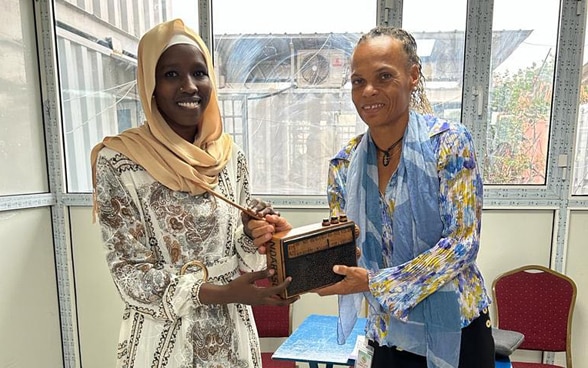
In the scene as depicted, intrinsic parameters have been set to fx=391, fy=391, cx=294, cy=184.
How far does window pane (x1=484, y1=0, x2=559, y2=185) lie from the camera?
85.7 inches

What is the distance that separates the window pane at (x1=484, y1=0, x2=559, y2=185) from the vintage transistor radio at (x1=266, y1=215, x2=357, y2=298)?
164 cm

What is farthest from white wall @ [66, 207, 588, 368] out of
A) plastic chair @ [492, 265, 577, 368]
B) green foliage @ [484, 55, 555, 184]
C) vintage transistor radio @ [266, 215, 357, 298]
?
vintage transistor radio @ [266, 215, 357, 298]

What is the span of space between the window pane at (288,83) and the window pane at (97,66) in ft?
1.31

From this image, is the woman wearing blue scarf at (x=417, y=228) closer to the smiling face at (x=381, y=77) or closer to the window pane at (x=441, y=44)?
the smiling face at (x=381, y=77)

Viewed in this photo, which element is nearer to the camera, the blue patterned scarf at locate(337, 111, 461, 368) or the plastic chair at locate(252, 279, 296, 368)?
the blue patterned scarf at locate(337, 111, 461, 368)

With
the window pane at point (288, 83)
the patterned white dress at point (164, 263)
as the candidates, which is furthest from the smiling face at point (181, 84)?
the window pane at point (288, 83)

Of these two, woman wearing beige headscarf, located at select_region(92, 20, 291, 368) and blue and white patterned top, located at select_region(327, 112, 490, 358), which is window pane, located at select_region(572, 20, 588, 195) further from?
woman wearing beige headscarf, located at select_region(92, 20, 291, 368)

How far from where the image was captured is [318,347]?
167cm

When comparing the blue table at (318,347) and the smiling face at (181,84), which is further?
the blue table at (318,347)

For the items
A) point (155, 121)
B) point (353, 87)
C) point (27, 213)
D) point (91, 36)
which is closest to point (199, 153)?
point (155, 121)

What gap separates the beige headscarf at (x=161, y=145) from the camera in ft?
3.11

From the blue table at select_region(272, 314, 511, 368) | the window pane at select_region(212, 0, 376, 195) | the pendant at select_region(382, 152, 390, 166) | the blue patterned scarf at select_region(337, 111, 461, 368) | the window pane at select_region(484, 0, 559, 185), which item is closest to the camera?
the blue patterned scarf at select_region(337, 111, 461, 368)

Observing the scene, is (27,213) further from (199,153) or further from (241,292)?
(241,292)

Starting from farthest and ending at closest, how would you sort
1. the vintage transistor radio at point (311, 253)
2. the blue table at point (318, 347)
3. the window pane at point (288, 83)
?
the window pane at point (288, 83), the blue table at point (318, 347), the vintage transistor radio at point (311, 253)
